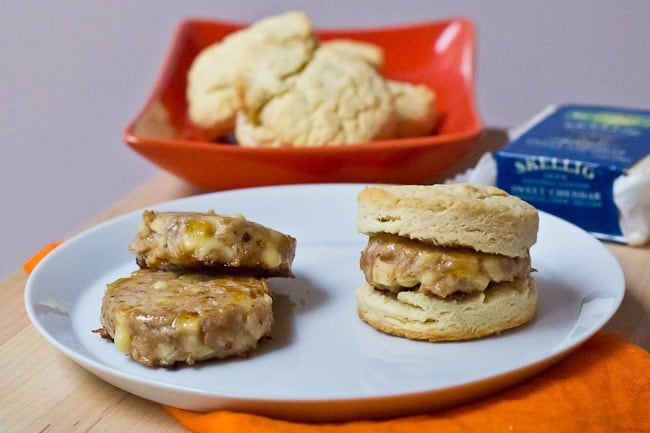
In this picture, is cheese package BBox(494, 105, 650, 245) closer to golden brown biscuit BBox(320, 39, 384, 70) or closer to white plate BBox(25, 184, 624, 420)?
white plate BBox(25, 184, 624, 420)

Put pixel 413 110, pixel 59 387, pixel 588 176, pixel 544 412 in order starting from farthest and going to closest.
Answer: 1. pixel 413 110
2. pixel 588 176
3. pixel 59 387
4. pixel 544 412

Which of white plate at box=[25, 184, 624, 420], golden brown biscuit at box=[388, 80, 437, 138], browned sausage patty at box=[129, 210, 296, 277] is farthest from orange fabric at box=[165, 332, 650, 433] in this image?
golden brown biscuit at box=[388, 80, 437, 138]

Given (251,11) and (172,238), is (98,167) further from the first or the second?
(172,238)

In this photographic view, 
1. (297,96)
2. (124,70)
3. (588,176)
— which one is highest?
(297,96)

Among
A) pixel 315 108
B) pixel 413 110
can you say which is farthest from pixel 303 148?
pixel 413 110

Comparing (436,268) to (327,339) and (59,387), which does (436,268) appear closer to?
(327,339)
